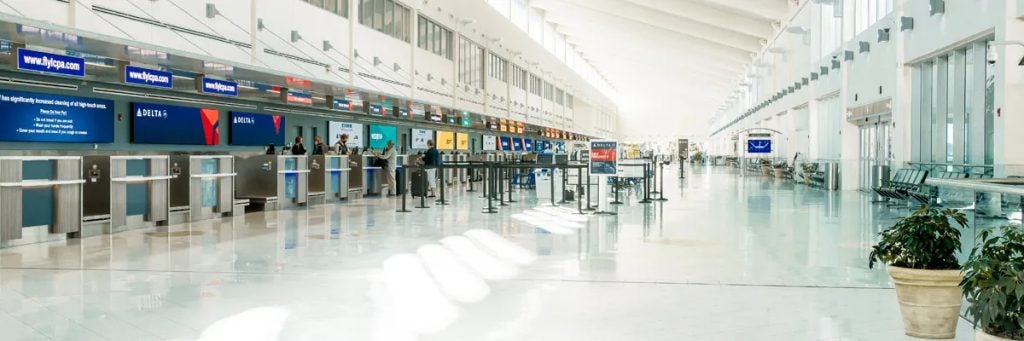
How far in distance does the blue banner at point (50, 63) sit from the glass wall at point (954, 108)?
13.2 meters

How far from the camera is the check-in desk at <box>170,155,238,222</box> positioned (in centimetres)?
1254

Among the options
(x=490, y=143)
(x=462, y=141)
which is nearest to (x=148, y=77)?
(x=462, y=141)

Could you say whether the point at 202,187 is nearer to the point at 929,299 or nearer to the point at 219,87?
the point at 219,87

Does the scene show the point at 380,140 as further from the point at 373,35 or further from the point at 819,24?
the point at 819,24

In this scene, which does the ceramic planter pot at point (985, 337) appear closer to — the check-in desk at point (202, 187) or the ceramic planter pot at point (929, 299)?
the ceramic planter pot at point (929, 299)

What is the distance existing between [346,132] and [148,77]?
949 cm

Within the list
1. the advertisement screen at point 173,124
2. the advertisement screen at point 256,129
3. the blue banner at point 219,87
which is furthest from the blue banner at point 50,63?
the advertisement screen at point 256,129

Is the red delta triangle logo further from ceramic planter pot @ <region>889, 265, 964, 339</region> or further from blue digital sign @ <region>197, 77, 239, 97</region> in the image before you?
ceramic planter pot @ <region>889, 265, 964, 339</region>

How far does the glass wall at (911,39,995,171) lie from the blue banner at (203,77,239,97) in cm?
1230

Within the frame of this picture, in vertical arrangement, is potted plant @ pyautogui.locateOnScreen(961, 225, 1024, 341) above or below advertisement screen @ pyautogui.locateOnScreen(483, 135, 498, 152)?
below

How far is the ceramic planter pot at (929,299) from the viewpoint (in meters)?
4.46

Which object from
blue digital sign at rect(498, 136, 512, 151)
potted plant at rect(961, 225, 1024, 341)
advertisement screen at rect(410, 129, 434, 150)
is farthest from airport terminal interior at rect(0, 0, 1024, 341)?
blue digital sign at rect(498, 136, 512, 151)

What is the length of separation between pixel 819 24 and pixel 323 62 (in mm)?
16994

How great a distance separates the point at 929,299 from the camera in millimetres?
4508
